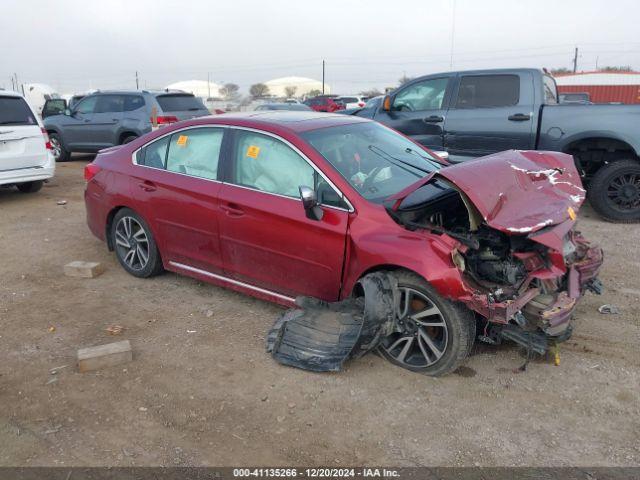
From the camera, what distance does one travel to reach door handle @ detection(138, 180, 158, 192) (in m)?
4.83

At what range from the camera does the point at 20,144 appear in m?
8.39

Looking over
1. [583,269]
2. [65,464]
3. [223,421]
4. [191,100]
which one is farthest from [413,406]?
[191,100]

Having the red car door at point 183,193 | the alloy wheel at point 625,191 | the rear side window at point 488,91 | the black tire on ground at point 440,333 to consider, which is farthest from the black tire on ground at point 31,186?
the alloy wheel at point 625,191

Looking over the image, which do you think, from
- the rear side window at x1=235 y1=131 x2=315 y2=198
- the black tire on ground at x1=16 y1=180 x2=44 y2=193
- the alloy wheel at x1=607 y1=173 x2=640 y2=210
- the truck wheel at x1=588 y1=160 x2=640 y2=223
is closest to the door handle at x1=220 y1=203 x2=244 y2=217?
the rear side window at x1=235 y1=131 x2=315 y2=198

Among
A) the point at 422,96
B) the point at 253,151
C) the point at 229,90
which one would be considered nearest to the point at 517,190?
the point at 253,151

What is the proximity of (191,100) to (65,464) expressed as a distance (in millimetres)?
10900

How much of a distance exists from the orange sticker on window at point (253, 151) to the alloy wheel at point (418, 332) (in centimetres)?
162

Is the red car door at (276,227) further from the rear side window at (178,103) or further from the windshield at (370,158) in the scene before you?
the rear side window at (178,103)

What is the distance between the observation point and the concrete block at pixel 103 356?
3674mm

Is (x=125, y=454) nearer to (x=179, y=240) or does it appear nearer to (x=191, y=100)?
(x=179, y=240)

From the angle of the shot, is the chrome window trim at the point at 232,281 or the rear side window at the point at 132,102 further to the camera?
the rear side window at the point at 132,102

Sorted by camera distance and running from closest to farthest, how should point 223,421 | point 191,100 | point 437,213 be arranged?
point 223,421, point 437,213, point 191,100

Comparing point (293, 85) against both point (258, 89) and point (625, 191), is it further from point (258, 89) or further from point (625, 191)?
point (625, 191)

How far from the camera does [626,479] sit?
2.65 metres
